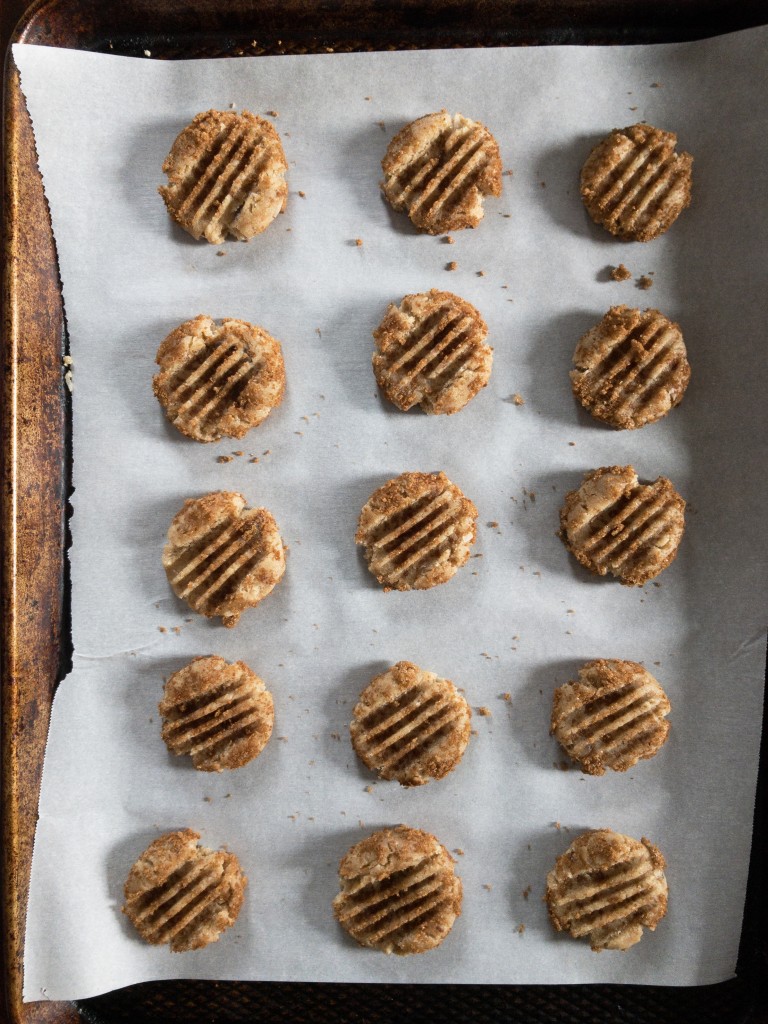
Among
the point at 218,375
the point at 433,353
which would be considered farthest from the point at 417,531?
the point at 218,375

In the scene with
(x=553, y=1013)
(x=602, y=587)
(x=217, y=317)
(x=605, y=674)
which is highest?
(x=217, y=317)

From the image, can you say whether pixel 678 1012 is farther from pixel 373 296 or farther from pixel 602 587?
pixel 373 296

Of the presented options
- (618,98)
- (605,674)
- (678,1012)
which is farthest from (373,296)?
(678,1012)

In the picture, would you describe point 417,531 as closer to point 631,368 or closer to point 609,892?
point 631,368

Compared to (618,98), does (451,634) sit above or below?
below

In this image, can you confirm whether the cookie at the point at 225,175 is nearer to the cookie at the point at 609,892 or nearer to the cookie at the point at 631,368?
the cookie at the point at 631,368

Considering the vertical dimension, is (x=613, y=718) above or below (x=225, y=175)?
below
